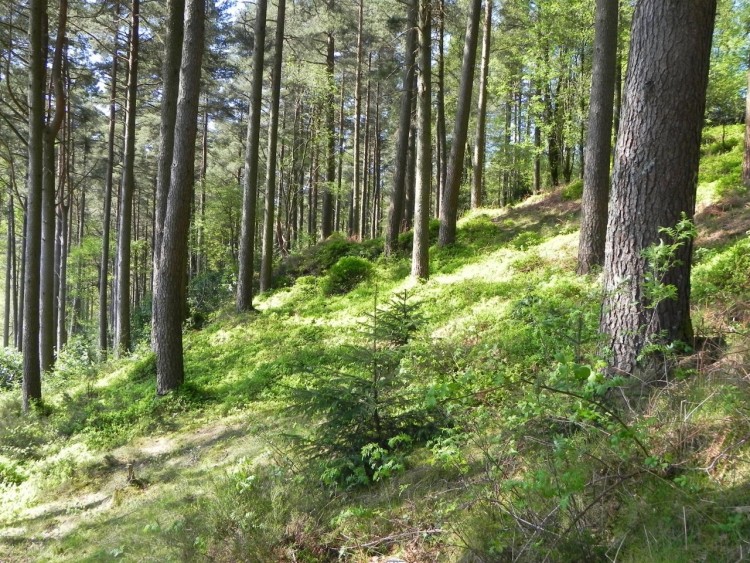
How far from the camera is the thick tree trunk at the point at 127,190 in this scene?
1321 cm

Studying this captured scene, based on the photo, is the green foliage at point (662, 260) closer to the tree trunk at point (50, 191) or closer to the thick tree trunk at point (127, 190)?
the tree trunk at point (50, 191)

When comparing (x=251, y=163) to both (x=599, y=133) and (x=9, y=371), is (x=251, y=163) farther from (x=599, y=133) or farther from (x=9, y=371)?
(x=9, y=371)

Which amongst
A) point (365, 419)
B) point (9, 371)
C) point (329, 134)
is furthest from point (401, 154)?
point (9, 371)

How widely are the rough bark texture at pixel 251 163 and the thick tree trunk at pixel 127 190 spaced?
3084 mm

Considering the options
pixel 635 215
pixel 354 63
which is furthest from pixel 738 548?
pixel 354 63

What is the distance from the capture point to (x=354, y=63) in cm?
2405

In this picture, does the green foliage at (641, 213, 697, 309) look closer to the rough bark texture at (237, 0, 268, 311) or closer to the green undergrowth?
the green undergrowth

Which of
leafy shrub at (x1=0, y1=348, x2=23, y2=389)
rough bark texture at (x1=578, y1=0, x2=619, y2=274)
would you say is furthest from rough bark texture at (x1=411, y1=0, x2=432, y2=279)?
leafy shrub at (x1=0, y1=348, x2=23, y2=389)

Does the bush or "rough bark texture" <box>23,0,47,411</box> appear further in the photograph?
the bush

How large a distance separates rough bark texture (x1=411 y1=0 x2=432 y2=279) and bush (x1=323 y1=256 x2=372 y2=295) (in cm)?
218

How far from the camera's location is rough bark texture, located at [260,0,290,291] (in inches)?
527

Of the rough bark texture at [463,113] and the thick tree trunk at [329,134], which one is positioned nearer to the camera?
the rough bark texture at [463,113]

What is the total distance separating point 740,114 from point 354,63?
59.2 feet

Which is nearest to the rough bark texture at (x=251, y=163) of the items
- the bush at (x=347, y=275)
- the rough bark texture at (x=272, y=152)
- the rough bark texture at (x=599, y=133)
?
the rough bark texture at (x=272, y=152)
